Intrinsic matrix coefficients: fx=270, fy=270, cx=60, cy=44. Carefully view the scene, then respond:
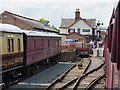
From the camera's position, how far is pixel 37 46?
751 inches

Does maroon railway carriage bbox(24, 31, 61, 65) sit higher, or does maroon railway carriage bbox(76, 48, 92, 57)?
maroon railway carriage bbox(24, 31, 61, 65)

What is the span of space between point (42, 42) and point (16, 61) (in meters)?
6.56

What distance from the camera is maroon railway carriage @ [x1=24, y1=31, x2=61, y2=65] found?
16322 millimetres

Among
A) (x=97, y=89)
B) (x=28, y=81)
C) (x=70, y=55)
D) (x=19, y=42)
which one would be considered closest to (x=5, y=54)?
(x=19, y=42)

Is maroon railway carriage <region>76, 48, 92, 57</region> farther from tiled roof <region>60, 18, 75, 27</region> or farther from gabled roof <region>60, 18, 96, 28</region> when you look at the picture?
tiled roof <region>60, 18, 75, 27</region>

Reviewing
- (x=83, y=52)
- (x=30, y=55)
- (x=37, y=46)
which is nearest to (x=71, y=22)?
(x=83, y=52)

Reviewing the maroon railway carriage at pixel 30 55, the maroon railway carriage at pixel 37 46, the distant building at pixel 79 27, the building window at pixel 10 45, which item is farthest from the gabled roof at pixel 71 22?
the building window at pixel 10 45

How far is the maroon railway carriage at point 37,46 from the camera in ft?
53.5

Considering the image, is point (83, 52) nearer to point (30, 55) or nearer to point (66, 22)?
point (30, 55)

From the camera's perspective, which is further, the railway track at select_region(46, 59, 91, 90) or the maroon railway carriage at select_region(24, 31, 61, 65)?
the maroon railway carriage at select_region(24, 31, 61, 65)

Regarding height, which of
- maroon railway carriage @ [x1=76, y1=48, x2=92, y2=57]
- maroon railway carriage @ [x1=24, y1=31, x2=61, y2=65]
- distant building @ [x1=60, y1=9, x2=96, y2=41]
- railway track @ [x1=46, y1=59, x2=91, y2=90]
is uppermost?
distant building @ [x1=60, y1=9, x2=96, y2=41]

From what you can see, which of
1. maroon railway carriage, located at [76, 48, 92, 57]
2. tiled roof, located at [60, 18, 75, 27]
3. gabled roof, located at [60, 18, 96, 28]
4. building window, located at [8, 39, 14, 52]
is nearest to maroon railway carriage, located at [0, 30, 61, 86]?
building window, located at [8, 39, 14, 52]

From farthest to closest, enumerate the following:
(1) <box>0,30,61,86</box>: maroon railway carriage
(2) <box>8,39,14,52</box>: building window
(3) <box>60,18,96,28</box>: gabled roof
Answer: (3) <box>60,18,96,28</box>: gabled roof < (1) <box>0,30,61,86</box>: maroon railway carriage < (2) <box>8,39,14,52</box>: building window

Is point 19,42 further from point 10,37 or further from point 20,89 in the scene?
point 20,89
